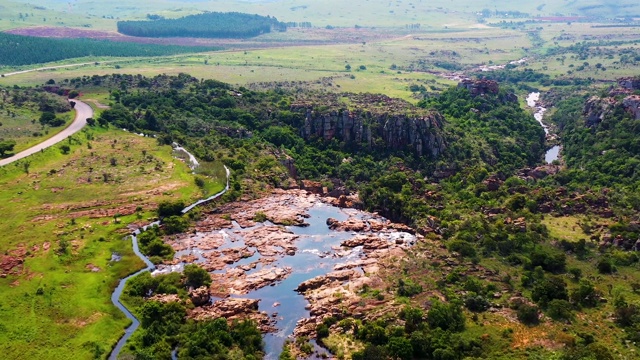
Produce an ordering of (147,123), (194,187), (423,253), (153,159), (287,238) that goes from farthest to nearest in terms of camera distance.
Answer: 1. (147,123)
2. (153,159)
3. (194,187)
4. (287,238)
5. (423,253)

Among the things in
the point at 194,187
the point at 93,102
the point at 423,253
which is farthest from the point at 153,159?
the point at 423,253

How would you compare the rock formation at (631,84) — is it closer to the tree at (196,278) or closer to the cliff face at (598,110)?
the cliff face at (598,110)

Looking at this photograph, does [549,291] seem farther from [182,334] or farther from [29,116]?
[29,116]

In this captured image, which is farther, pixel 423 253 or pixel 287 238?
pixel 287 238

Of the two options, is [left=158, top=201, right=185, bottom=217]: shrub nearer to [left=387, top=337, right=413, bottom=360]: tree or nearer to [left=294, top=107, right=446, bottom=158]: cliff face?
[left=294, top=107, right=446, bottom=158]: cliff face

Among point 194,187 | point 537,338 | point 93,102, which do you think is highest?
point 93,102

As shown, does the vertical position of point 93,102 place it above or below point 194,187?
above

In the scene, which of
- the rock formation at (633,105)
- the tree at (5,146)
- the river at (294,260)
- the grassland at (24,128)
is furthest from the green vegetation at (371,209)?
the river at (294,260)

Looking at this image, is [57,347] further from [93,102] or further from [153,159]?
[93,102]
